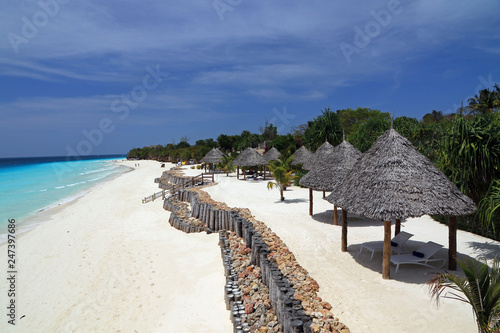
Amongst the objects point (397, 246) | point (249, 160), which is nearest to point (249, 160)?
point (249, 160)

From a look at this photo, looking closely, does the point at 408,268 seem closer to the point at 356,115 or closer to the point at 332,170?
the point at 332,170

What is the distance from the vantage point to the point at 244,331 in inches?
217

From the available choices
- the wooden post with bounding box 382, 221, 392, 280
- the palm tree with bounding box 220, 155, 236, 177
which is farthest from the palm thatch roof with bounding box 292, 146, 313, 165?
the wooden post with bounding box 382, 221, 392, 280

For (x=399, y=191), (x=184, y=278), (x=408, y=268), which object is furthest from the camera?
(x=184, y=278)

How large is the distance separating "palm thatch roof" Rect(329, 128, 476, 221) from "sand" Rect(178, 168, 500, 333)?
1598 millimetres

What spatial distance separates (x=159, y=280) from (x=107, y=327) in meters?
2.13

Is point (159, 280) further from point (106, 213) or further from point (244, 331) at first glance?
point (106, 213)

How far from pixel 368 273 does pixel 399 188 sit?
231cm

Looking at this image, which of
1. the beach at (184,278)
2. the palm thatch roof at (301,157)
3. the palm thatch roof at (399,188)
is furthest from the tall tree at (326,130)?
the palm thatch roof at (399,188)

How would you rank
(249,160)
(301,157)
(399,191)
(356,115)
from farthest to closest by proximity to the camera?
(356,115)
(249,160)
(301,157)
(399,191)

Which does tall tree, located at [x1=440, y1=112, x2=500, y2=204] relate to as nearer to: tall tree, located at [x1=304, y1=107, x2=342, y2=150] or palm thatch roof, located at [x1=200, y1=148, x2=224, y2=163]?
tall tree, located at [x1=304, y1=107, x2=342, y2=150]

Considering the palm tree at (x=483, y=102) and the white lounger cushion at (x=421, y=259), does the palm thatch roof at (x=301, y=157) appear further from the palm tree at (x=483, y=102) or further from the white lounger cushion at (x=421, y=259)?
the palm tree at (x=483, y=102)

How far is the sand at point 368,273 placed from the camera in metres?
5.23

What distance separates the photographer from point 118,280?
28.8ft
